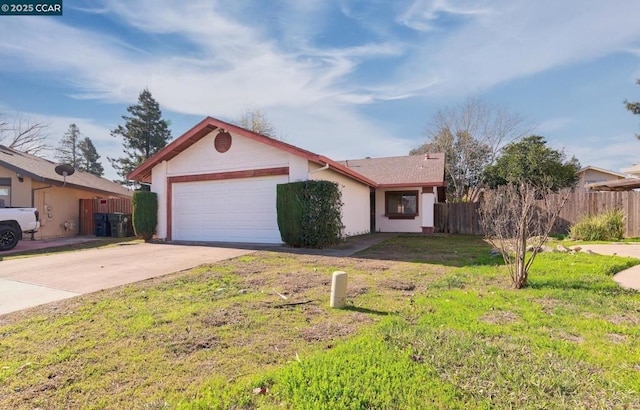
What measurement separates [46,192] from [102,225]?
114 inches

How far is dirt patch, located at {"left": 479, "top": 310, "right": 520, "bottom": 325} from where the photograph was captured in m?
3.68

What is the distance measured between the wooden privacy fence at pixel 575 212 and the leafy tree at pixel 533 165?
21.6 ft

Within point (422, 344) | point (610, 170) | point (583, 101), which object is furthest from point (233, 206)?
point (610, 170)

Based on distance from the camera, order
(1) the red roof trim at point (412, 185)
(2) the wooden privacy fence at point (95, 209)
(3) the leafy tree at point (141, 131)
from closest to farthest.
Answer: (1) the red roof trim at point (412, 185) < (2) the wooden privacy fence at point (95, 209) < (3) the leafy tree at point (141, 131)

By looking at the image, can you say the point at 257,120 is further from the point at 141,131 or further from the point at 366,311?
the point at 366,311

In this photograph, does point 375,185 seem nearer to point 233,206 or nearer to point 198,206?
point 233,206

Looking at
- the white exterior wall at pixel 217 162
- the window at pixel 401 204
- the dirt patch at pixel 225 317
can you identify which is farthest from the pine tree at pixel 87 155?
the dirt patch at pixel 225 317

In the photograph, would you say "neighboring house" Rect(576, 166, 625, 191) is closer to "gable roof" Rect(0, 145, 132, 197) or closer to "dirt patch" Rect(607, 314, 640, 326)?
"dirt patch" Rect(607, 314, 640, 326)

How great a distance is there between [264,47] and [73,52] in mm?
5641

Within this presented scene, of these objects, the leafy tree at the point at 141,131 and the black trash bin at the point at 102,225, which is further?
the leafy tree at the point at 141,131

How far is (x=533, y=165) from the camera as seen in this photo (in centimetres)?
2164

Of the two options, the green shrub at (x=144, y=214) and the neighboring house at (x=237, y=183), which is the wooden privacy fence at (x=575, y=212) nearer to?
the neighboring house at (x=237, y=183)

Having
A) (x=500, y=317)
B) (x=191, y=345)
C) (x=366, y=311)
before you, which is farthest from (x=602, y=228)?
(x=191, y=345)

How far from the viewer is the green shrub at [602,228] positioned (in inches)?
464
